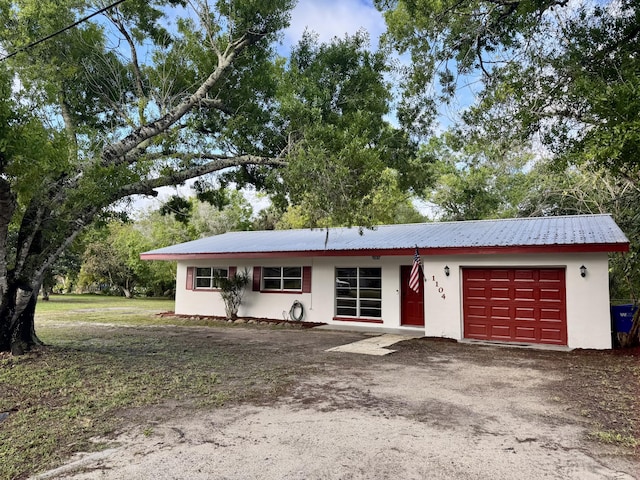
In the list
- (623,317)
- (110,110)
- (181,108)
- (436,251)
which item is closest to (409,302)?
(436,251)

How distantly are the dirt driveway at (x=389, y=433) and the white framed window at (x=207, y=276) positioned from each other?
942 centimetres

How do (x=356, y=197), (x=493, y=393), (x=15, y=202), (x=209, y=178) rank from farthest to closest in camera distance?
(x=209, y=178) < (x=356, y=197) < (x=15, y=202) < (x=493, y=393)

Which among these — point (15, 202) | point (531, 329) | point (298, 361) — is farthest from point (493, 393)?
point (15, 202)

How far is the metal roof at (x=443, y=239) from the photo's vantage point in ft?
32.8

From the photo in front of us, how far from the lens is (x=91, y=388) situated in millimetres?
5957

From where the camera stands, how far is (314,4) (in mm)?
9383

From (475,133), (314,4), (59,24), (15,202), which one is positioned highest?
(314,4)

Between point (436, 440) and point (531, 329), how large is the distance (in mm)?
7240

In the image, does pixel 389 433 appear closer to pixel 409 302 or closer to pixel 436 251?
pixel 436 251

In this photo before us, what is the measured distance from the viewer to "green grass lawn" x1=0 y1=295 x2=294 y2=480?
404cm

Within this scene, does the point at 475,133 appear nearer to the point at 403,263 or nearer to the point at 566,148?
the point at 566,148

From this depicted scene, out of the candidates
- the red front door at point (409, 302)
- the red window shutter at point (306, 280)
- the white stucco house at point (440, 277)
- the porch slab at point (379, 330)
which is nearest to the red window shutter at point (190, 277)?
the white stucco house at point (440, 277)

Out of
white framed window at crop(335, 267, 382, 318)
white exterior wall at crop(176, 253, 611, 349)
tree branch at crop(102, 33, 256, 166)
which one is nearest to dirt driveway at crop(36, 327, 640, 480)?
white exterior wall at crop(176, 253, 611, 349)

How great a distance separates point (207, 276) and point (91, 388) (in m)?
10.5
